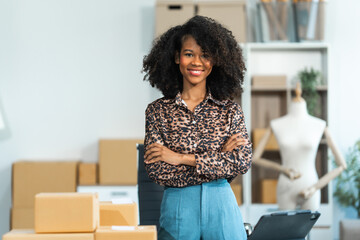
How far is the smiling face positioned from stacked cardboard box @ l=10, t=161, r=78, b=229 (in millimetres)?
2738

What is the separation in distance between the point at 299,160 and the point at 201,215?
7.70ft

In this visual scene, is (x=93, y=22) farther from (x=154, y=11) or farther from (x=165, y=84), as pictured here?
(x=165, y=84)

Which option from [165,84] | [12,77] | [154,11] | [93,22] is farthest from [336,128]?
[165,84]

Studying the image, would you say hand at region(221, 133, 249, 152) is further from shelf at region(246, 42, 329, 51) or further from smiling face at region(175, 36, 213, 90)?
shelf at region(246, 42, 329, 51)

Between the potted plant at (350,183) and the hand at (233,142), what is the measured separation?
2914mm

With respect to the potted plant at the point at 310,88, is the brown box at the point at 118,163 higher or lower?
lower

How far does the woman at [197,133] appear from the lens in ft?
6.28

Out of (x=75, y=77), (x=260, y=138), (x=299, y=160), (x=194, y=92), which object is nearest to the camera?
(x=194, y=92)

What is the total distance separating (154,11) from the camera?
16.2 ft

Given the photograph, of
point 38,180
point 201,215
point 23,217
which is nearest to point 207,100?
point 201,215

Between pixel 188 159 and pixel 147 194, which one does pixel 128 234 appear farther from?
pixel 147 194

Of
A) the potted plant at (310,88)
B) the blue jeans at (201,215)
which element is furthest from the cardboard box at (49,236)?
the potted plant at (310,88)

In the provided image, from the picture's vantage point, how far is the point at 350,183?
5004 millimetres

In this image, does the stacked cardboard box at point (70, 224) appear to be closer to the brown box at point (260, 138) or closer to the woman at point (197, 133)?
the woman at point (197, 133)
